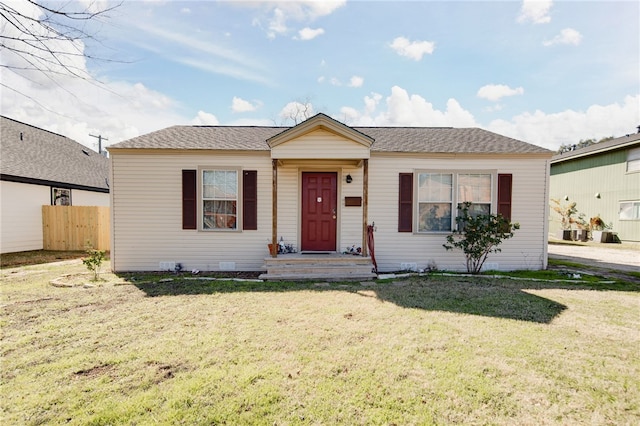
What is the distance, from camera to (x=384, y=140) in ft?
28.9

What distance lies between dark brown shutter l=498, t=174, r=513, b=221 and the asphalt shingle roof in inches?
26.9

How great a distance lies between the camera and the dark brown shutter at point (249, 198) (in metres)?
7.82

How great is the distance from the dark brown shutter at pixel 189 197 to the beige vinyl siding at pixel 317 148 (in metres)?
2.38

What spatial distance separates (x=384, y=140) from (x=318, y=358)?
7018mm

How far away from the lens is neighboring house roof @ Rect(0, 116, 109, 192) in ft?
37.2

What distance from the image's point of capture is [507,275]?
24.3 ft

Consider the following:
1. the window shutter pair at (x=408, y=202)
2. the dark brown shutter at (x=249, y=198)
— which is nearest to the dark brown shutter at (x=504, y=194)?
the window shutter pair at (x=408, y=202)

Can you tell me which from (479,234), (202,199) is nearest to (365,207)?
(479,234)

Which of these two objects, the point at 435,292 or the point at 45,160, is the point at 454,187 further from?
the point at 45,160

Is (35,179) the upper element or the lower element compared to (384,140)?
lower

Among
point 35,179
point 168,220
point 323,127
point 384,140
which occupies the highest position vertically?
point 384,140

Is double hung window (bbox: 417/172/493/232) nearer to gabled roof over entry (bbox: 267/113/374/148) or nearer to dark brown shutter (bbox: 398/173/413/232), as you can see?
dark brown shutter (bbox: 398/173/413/232)

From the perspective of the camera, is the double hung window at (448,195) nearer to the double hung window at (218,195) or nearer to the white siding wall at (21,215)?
the double hung window at (218,195)

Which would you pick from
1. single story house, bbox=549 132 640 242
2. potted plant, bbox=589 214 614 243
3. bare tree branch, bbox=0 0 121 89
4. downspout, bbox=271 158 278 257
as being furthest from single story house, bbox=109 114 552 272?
single story house, bbox=549 132 640 242
